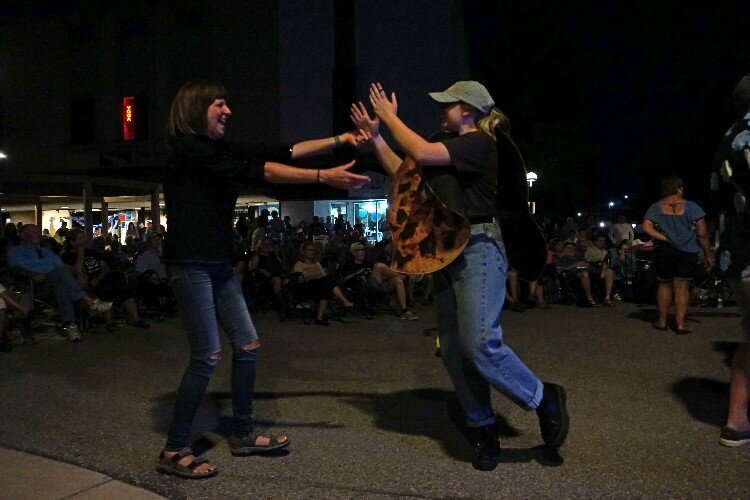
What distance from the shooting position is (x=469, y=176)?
361 centimetres

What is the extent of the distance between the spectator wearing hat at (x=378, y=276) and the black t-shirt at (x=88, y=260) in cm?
355

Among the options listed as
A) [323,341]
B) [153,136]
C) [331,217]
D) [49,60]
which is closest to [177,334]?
[323,341]

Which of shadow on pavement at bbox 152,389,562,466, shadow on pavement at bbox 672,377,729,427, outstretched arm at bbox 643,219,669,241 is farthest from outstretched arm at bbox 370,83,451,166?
outstretched arm at bbox 643,219,669,241

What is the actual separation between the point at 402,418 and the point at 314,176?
189cm

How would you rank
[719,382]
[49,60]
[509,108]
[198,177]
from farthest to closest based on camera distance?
1. [509,108]
2. [49,60]
3. [719,382]
4. [198,177]

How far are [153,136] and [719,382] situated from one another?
22.9 m

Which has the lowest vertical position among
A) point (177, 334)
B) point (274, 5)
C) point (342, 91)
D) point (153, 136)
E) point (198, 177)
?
point (177, 334)

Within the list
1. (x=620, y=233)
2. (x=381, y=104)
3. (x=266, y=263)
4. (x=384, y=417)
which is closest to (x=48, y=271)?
(x=266, y=263)

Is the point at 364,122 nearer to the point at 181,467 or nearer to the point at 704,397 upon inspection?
the point at 181,467

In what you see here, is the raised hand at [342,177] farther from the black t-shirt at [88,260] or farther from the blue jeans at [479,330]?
the black t-shirt at [88,260]

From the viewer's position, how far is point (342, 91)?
26.0 meters

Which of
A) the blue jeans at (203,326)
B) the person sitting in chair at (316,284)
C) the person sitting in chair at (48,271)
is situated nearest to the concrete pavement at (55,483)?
the blue jeans at (203,326)

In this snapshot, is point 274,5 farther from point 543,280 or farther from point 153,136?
point 543,280

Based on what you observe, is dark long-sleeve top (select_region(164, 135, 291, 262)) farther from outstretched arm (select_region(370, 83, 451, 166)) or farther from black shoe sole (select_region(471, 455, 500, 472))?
black shoe sole (select_region(471, 455, 500, 472))
